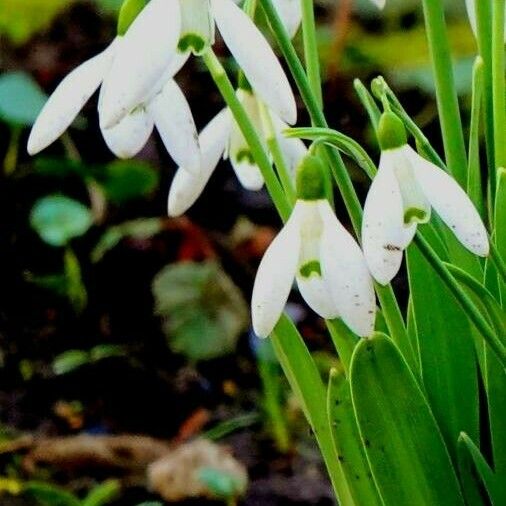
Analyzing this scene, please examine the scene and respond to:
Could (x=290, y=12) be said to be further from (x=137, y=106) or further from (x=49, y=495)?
(x=49, y=495)

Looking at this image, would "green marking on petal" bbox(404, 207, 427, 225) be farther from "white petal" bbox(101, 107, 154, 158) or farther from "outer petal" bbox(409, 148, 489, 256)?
"white petal" bbox(101, 107, 154, 158)

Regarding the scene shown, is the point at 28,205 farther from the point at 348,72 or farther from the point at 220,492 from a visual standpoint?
the point at 220,492

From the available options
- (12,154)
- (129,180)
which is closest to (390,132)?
(129,180)

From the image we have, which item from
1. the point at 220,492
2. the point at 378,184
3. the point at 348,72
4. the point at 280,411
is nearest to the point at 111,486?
the point at 220,492

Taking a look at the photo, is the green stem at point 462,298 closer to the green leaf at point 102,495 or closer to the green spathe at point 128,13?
the green spathe at point 128,13

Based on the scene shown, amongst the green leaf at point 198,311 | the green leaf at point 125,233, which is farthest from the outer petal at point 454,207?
the green leaf at point 125,233
